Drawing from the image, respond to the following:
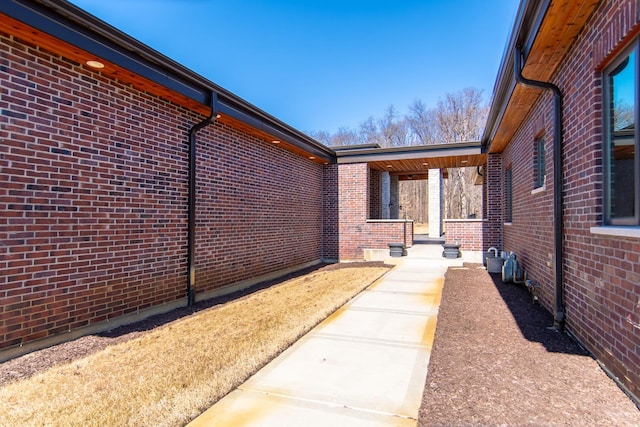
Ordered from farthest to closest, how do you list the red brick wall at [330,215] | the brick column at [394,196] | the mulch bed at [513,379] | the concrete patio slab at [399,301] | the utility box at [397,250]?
the brick column at [394,196]
the red brick wall at [330,215]
the utility box at [397,250]
the concrete patio slab at [399,301]
the mulch bed at [513,379]

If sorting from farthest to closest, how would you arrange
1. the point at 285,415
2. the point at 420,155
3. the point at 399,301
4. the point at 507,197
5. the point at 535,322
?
the point at 420,155 → the point at 507,197 → the point at 399,301 → the point at 535,322 → the point at 285,415

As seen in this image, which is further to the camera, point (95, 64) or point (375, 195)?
point (375, 195)

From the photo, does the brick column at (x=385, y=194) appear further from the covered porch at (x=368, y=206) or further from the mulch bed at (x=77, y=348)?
the mulch bed at (x=77, y=348)

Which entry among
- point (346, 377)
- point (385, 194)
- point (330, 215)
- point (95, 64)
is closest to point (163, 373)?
point (346, 377)

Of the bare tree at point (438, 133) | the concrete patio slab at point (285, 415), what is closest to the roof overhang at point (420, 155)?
the concrete patio slab at point (285, 415)

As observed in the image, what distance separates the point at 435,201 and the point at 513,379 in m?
12.4

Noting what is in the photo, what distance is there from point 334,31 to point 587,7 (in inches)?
420

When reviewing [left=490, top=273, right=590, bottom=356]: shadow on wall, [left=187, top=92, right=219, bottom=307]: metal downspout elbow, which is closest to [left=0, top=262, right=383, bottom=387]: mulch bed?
[left=187, top=92, right=219, bottom=307]: metal downspout elbow

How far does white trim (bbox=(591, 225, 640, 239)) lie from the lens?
2.39 meters

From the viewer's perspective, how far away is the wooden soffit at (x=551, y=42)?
123 inches

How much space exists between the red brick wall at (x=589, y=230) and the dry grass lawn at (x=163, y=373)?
2879 mm

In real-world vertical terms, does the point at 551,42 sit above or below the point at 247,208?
above

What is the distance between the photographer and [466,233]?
33.1ft

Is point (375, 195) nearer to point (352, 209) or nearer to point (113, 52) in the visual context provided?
point (352, 209)
